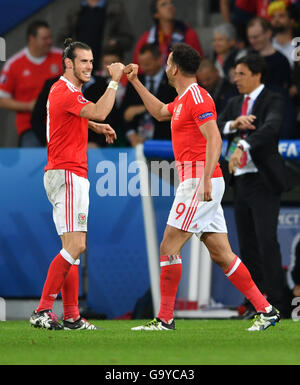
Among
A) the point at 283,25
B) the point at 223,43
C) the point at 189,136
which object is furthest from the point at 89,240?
the point at 283,25

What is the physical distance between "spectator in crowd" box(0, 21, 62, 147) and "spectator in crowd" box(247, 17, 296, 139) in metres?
2.40

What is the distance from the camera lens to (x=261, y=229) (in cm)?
866

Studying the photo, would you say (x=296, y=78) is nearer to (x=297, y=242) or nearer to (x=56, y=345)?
(x=297, y=242)

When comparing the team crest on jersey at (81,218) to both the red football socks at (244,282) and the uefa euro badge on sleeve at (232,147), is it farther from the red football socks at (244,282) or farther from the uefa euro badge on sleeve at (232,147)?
the uefa euro badge on sleeve at (232,147)

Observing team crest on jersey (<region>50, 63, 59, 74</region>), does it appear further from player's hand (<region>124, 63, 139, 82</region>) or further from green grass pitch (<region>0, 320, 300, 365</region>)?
green grass pitch (<region>0, 320, 300, 365</region>)

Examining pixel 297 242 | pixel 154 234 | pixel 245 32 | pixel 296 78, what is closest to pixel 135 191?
pixel 154 234

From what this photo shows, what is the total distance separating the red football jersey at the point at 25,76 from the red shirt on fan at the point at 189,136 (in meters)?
5.05

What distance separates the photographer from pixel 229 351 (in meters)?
5.67

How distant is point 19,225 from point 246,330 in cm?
331

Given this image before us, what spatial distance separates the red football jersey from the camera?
11734mm

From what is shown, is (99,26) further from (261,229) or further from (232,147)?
(261,229)

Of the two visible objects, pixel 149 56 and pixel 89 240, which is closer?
pixel 89 240

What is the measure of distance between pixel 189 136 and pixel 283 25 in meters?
4.88

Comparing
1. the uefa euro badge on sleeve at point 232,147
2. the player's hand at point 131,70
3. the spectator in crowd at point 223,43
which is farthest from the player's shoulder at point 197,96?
the spectator in crowd at point 223,43
